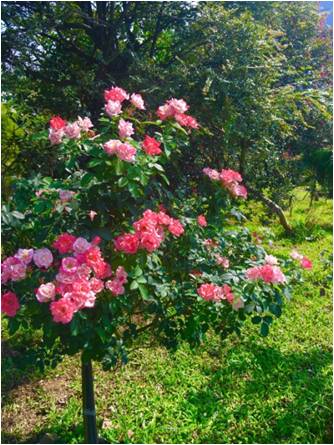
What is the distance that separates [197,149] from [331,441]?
2468mm

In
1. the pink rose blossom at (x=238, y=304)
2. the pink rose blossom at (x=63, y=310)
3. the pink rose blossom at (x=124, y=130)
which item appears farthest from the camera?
the pink rose blossom at (x=238, y=304)

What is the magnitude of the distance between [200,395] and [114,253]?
1.37 metres

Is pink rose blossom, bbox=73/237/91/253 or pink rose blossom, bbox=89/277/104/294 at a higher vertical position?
pink rose blossom, bbox=73/237/91/253

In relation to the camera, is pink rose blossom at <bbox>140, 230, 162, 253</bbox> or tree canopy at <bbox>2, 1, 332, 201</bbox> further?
tree canopy at <bbox>2, 1, 332, 201</bbox>

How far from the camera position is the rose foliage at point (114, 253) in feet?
5.18

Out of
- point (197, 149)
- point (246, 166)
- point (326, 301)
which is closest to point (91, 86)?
point (197, 149)

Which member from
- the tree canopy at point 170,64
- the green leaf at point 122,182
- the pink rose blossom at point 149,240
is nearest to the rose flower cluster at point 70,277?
the pink rose blossom at point 149,240

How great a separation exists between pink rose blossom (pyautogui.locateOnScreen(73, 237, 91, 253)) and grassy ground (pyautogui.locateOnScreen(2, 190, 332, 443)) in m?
1.26

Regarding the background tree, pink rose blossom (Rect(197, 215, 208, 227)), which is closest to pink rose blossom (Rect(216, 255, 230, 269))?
pink rose blossom (Rect(197, 215, 208, 227))

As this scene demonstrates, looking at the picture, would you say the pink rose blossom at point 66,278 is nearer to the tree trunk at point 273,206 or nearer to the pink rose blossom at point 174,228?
the pink rose blossom at point 174,228

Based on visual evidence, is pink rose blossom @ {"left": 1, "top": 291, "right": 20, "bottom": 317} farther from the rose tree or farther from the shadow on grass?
the shadow on grass

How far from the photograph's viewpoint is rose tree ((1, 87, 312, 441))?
1578 millimetres

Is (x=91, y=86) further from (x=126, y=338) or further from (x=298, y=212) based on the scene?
(x=298, y=212)

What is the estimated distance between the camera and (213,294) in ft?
6.24
